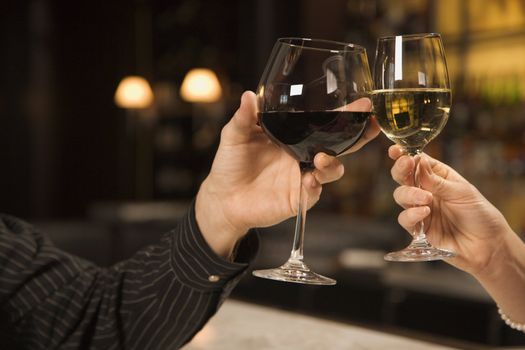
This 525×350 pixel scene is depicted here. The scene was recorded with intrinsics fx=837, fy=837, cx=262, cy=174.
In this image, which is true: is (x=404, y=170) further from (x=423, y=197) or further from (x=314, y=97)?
(x=314, y=97)

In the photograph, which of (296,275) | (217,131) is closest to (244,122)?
(296,275)

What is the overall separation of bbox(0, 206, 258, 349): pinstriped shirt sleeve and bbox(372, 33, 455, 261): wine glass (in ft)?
1.18

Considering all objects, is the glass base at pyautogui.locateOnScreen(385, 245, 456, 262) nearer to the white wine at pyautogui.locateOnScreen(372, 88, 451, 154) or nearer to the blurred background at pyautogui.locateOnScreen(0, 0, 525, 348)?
the white wine at pyautogui.locateOnScreen(372, 88, 451, 154)

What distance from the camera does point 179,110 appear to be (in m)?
7.67

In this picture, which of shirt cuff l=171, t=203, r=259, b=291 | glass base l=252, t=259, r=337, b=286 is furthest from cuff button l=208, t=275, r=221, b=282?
glass base l=252, t=259, r=337, b=286

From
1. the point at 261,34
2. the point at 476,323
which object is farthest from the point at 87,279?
the point at 261,34

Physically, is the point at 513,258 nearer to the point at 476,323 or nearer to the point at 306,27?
the point at 476,323

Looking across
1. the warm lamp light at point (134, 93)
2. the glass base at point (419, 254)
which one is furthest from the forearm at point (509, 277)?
the warm lamp light at point (134, 93)

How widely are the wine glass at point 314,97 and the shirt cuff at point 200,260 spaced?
256mm

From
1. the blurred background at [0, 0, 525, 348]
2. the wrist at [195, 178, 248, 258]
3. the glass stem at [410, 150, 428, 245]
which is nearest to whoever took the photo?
the glass stem at [410, 150, 428, 245]

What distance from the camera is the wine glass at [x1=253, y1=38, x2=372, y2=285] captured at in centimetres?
107

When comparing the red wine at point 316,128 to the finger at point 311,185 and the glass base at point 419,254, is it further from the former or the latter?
the glass base at point 419,254

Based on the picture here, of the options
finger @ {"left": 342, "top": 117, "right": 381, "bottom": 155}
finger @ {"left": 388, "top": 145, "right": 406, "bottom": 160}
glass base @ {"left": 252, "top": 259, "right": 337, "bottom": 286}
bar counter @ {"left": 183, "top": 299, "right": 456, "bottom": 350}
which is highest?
finger @ {"left": 342, "top": 117, "right": 381, "bottom": 155}

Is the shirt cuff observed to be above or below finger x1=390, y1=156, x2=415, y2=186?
below
